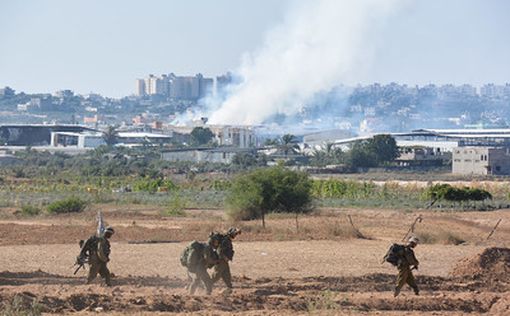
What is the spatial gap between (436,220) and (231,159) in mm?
71520

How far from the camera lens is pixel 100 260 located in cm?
2209

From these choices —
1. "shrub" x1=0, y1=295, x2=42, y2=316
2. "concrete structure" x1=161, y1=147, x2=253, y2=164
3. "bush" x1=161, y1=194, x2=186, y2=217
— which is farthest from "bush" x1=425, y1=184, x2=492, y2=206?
"concrete structure" x1=161, y1=147, x2=253, y2=164

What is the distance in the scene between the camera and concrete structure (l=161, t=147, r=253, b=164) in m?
124

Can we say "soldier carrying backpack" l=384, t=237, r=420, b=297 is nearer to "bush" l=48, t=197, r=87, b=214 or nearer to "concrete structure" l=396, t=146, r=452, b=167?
"bush" l=48, t=197, r=87, b=214

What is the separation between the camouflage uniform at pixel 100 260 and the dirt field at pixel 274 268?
1.15 ft

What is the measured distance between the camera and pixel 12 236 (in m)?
37.5

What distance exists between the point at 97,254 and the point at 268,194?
89.8 ft

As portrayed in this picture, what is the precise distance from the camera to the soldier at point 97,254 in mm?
21859

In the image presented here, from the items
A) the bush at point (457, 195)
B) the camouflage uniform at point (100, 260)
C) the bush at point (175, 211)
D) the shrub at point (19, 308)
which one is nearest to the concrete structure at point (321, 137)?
the bush at point (457, 195)

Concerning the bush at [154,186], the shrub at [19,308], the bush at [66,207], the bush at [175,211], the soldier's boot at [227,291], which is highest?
the shrub at [19,308]

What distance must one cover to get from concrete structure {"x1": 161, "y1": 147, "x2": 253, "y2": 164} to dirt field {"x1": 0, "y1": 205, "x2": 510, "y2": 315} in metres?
75.7

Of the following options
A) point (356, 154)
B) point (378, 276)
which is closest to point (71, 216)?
point (378, 276)

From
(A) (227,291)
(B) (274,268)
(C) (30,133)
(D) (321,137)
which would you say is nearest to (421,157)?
(D) (321,137)

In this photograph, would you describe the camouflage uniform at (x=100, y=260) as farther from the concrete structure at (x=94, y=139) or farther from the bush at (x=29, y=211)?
the concrete structure at (x=94, y=139)
